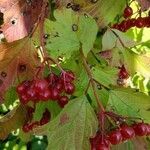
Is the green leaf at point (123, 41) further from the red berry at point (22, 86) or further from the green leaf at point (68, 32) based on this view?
the red berry at point (22, 86)

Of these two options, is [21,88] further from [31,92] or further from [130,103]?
[130,103]

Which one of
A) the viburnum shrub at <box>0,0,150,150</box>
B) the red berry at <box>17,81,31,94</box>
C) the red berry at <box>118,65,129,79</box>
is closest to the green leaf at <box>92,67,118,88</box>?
the viburnum shrub at <box>0,0,150,150</box>

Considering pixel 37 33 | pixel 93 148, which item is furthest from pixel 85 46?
pixel 93 148

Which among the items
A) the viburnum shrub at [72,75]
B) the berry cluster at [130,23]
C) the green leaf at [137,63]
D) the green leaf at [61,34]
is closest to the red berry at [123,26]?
the berry cluster at [130,23]

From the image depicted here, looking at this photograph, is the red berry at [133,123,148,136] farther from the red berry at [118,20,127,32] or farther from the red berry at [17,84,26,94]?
the red berry at [118,20,127,32]

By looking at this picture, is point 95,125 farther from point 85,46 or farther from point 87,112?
point 85,46

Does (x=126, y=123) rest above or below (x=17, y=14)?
Result: below

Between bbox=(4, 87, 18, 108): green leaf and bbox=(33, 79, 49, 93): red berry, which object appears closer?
bbox=(33, 79, 49, 93): red berry

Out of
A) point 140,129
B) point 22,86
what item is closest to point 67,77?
point 22,86
